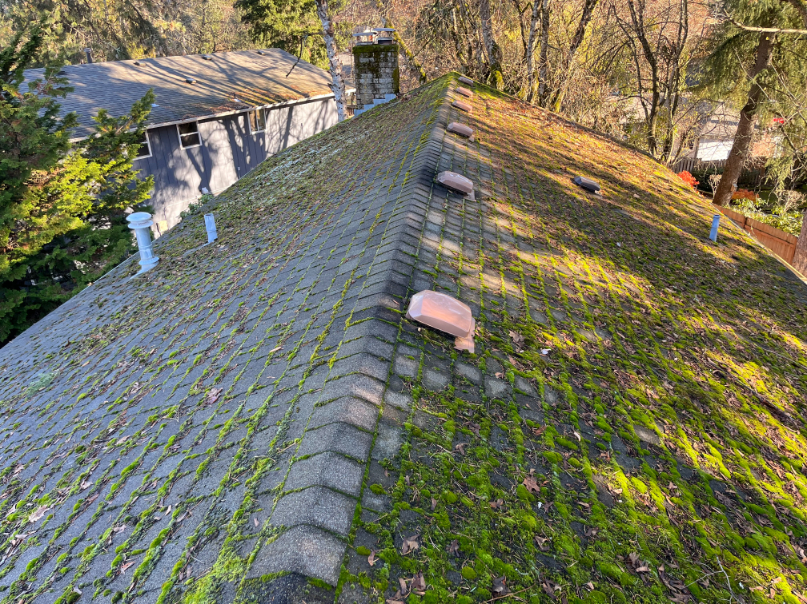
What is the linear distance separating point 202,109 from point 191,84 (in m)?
3.75

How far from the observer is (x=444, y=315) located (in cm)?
379

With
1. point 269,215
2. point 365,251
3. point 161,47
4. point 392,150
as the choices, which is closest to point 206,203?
point 269,215

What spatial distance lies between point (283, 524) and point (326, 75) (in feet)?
109

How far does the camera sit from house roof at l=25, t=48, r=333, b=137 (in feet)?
68.1

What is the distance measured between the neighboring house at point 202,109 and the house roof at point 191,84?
1.7 inches

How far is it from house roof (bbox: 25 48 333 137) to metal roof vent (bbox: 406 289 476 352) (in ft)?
62.3

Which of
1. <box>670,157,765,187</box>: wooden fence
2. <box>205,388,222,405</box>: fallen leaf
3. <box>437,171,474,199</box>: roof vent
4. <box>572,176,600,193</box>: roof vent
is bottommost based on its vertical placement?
<box>670,157,765,187</box>: wooden fence

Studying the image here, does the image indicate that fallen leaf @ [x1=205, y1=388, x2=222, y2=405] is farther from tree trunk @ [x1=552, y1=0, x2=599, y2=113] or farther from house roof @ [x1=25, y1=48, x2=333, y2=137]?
house roof @ [x1=25, y1=48, x2=333, y2=137]

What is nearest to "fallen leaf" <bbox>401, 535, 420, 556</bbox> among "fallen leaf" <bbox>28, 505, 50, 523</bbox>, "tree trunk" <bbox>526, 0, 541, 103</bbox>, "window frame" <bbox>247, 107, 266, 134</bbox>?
"fallen leaf" <bbox>28, 505, 50, 523</bbox>

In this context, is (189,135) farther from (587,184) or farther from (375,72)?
(587,184)

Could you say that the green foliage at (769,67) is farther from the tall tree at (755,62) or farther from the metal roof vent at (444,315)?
the metal roof vent at (444,315)

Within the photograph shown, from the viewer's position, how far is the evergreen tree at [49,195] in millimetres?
11388

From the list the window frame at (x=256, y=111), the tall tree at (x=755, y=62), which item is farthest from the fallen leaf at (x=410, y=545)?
the window frame at (x=256, y=111)

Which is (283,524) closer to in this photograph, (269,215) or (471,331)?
(471,331)
